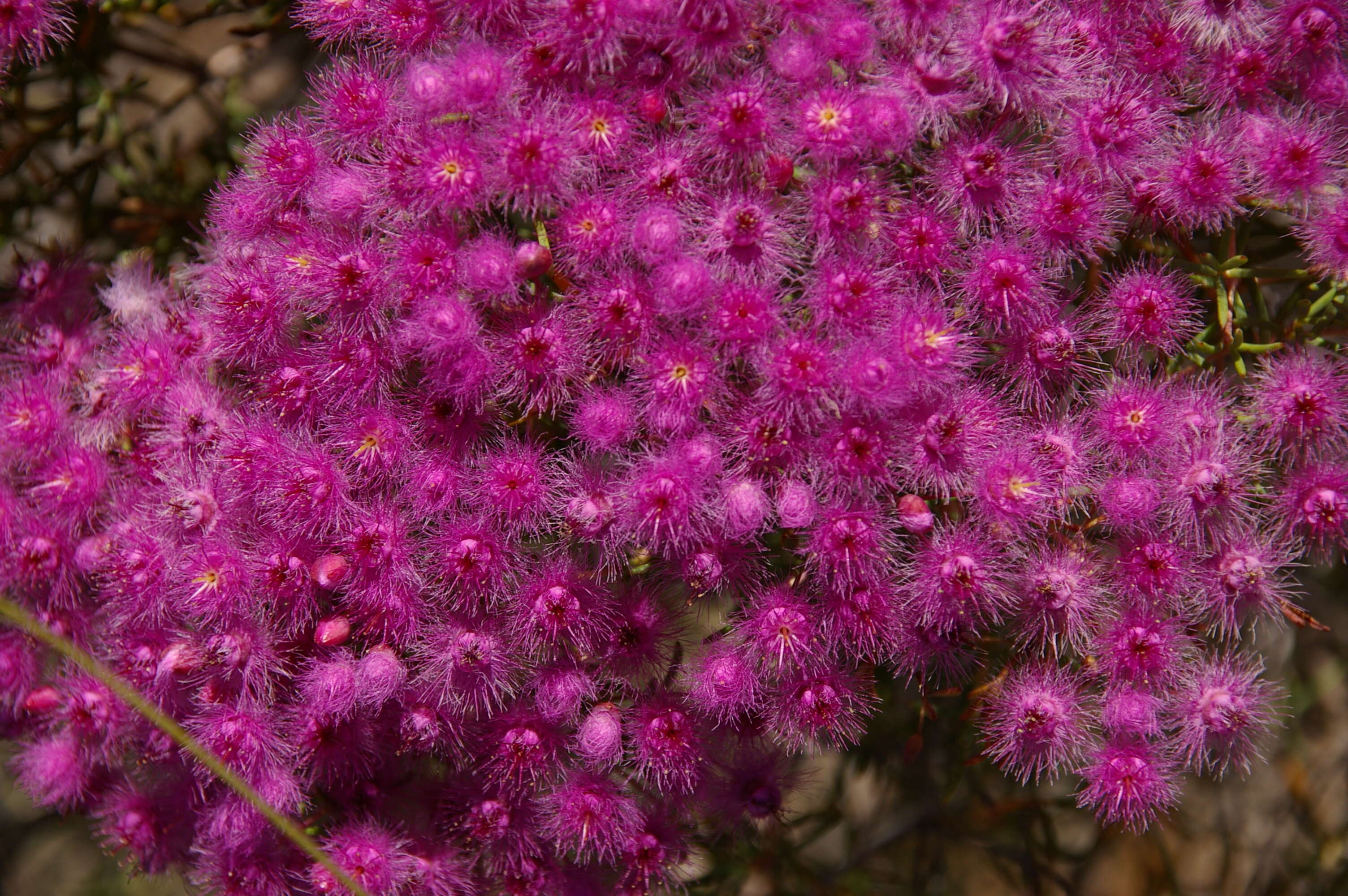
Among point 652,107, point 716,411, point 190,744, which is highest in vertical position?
point 652,107

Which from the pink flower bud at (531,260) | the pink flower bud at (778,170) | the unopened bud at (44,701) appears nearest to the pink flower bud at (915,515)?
the pink flower bud at (778,170)

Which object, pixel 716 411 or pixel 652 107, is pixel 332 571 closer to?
pixel 716 411

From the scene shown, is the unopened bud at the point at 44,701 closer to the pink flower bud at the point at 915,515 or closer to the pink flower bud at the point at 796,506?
the pink flower bud at the point at 796,506

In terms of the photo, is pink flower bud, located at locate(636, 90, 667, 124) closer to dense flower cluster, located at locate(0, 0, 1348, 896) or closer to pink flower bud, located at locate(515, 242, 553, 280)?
dense flower cluster, located at locate(0, 0, 1348, 896)

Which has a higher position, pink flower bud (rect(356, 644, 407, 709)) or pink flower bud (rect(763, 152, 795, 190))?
pink flower bud (rect(763, 152, 795, 190))

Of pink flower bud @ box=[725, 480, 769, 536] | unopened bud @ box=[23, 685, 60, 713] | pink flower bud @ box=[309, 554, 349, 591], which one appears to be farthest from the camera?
unopened bud @ box=[23, 685, 60, 713]

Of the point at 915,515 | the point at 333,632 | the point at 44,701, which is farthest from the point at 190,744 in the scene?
the point at 915,515

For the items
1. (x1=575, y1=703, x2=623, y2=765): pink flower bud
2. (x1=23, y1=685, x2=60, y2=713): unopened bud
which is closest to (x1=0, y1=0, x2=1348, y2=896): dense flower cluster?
(x1=575, y1=703, x2=623, y2=765): pink flower bud
